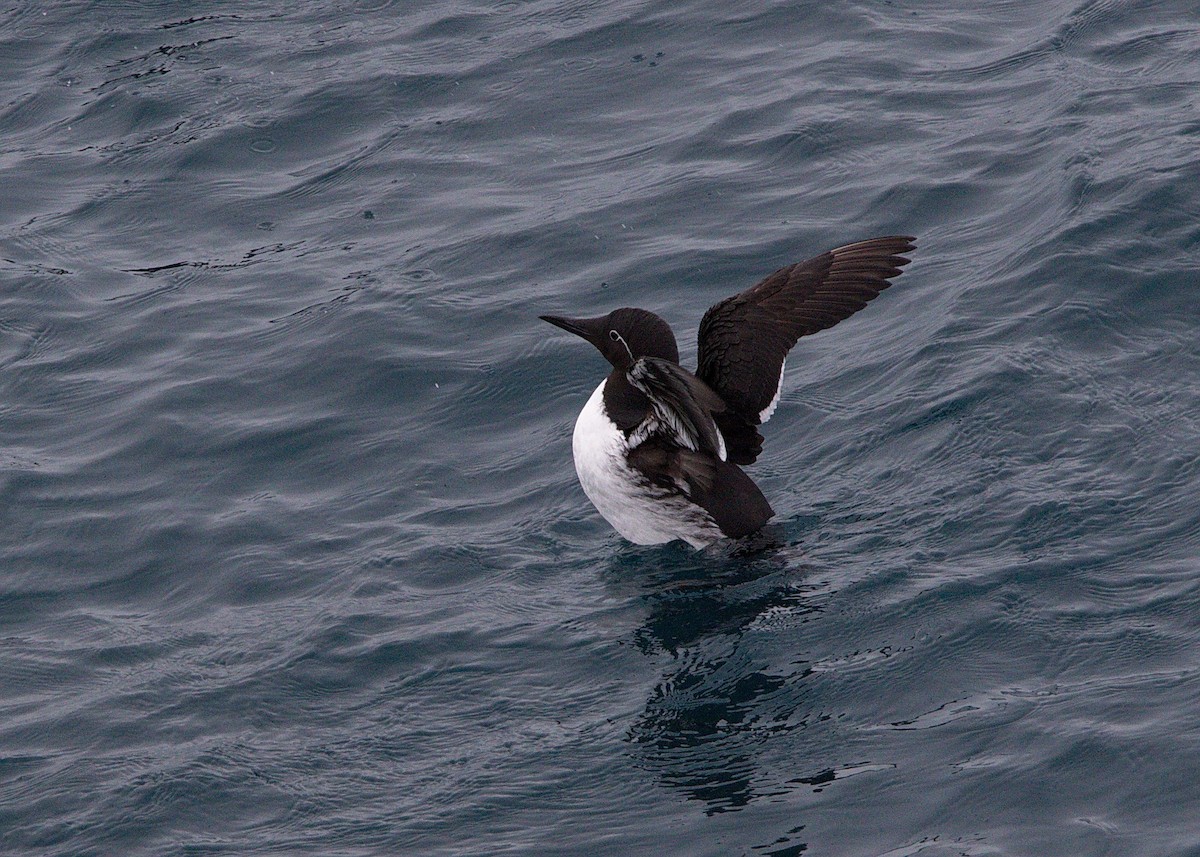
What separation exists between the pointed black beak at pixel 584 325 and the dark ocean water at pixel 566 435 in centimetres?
102

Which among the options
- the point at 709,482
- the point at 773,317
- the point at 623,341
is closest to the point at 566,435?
the point at 623,341

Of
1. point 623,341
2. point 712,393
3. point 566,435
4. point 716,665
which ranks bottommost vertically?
point 716,665

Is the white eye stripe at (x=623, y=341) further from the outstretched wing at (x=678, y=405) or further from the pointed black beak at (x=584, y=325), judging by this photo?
the outstretched wing at (x=678, y=405)

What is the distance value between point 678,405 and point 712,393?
63 centimetres

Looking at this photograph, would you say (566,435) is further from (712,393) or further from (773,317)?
(773,317)

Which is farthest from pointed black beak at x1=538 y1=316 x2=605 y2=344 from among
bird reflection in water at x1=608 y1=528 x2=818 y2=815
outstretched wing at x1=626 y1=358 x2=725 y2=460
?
bird reflection in water at x1=608 y1=528 x2=818 y2=815

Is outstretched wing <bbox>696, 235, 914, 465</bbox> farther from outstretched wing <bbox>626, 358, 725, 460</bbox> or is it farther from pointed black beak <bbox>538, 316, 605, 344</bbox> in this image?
pointed black beak <bbox>538, 316, 605, 344</bbox>

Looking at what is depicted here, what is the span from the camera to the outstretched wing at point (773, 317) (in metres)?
7.50

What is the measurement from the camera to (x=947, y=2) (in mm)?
12609

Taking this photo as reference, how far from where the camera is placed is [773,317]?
7547 millimetres

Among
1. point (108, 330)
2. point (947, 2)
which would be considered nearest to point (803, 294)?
point (108, 330)

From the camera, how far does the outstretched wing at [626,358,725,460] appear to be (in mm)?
6508

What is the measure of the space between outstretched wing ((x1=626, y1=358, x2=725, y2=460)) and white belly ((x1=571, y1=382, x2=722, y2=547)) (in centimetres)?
15

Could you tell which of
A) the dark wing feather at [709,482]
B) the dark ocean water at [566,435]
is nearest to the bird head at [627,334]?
the dark wing feather at [709,482]
